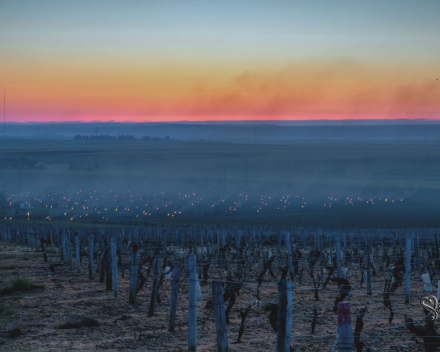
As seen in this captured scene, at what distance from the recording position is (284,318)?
26.1 ft

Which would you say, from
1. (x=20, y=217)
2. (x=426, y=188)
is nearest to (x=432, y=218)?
Answer: (x=426, y=188)

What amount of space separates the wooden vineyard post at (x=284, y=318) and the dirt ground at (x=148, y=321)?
5.42 ft

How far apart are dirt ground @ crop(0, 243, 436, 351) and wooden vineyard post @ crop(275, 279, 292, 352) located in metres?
1.65

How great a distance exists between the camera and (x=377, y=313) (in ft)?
50.1

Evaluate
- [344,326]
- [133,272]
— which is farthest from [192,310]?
[133,272]

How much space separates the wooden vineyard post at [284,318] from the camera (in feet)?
26.0

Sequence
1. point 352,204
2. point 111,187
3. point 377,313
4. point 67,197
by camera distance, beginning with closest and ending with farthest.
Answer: point 377,313 → point 352,204 → point 67,197 → point 111,187

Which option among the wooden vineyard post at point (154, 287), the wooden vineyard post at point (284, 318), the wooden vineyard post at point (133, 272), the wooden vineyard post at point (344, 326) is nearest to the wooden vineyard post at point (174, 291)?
the wooden vineyard post at point (154, 287)

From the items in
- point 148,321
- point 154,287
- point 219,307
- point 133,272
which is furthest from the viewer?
point 133,272

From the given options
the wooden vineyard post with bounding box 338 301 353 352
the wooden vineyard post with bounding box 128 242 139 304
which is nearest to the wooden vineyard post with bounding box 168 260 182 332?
the wooden vineyard post with bounding box 128 242 139 304

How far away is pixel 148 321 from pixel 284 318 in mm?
6771

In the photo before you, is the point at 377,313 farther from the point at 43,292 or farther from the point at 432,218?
the point at 432,218

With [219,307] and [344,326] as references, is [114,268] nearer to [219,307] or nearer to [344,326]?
[219,307]

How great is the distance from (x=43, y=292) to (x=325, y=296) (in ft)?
31.9
